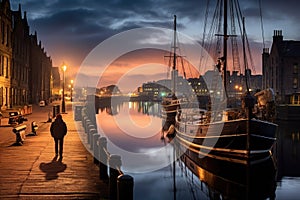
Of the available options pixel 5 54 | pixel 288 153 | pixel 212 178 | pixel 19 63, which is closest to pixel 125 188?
pixel 212 178

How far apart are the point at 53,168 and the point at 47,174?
3.18ft

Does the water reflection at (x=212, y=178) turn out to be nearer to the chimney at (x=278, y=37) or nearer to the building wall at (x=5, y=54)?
the building wall at (x=5, y=54)

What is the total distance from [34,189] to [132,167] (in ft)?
46.0

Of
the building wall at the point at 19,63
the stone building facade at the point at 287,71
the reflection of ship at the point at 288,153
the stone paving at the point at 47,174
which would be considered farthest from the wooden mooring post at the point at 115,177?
the stone building facade at the point at 287,71

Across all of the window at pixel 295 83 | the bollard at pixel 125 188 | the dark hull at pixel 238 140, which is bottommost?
the dark hull at pixel 238 140

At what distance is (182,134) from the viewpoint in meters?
32.7

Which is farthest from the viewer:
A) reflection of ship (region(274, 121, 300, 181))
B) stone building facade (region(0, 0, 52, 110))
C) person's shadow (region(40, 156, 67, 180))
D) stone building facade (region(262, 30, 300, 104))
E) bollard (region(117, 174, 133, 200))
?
Answer: stone building facade (region(262, 30, 300, 104))

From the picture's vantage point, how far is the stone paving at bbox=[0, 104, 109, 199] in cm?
1014

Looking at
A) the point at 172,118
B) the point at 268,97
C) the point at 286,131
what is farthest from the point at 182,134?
the point at 172,118

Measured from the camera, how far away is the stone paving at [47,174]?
10.1 m

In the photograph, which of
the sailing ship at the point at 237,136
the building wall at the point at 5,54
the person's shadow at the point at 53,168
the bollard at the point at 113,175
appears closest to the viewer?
the bollard at the point at 113,175

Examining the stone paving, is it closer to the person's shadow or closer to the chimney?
the person's shadow

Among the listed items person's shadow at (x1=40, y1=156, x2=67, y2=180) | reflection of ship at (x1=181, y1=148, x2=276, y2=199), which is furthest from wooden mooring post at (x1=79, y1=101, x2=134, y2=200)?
reflection of ship at (x1=181, y1=148, x2=276, y2=199)

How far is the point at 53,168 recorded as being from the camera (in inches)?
523
